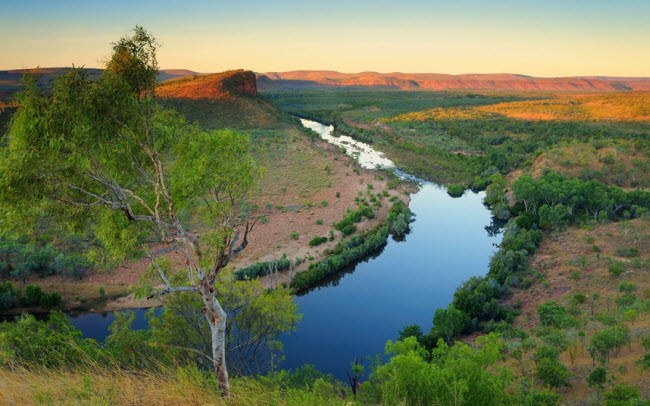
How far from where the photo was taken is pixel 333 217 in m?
41.6

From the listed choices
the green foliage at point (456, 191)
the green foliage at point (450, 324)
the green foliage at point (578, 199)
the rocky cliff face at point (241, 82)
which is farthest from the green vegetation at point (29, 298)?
the rocky cliff face at point (241, 82)

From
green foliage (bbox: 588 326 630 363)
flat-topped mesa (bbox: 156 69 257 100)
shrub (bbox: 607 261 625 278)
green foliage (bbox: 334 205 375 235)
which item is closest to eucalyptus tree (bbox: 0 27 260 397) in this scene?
green foliage (bbox: 588 326 630 363)

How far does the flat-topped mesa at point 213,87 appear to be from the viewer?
8888cm

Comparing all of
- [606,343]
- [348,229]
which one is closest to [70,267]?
[348,229]

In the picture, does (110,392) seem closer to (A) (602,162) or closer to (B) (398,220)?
(B) (398,220)

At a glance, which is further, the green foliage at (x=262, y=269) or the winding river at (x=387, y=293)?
the green foliage at (x=262, y=269)

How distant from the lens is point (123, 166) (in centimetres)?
990

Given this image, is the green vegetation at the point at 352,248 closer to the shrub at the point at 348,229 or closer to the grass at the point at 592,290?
the shrub at the point at 348,229

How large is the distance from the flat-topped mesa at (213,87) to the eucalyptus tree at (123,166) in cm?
7779

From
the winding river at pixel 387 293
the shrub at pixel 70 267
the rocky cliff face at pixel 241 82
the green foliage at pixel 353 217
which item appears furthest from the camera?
the rocky cliff face at pixel 241 82

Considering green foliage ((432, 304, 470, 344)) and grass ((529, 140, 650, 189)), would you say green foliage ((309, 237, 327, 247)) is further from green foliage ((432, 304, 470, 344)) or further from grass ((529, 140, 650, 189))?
grass ((529, 140, 650, 189))

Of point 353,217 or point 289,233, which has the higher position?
point 353,217

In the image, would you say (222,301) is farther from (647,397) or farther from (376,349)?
(647,397)

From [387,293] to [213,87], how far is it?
7498 centimetres
